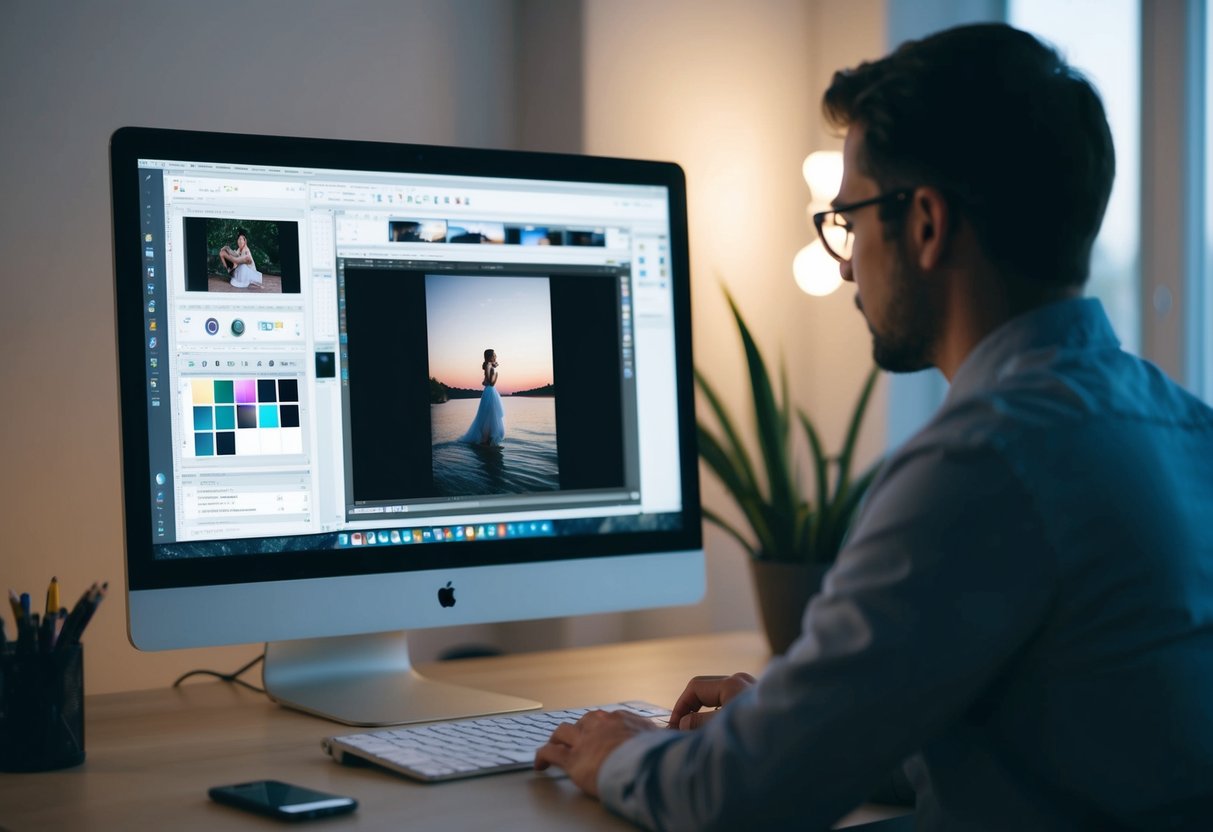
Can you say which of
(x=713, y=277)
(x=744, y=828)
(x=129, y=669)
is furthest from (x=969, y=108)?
(x=713, y=277)

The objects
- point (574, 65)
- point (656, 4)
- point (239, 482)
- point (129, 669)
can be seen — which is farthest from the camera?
point (656, 4)

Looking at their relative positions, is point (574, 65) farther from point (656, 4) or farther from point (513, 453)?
point (513, 453)

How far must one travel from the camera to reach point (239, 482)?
47.7 inches

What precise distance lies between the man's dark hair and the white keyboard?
554mm

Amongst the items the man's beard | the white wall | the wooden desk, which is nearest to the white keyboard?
the wooden desk

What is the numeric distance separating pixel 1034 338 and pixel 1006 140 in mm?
141

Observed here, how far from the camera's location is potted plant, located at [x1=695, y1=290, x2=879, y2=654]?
1633mm

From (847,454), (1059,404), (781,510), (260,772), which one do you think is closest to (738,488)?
(781,510)

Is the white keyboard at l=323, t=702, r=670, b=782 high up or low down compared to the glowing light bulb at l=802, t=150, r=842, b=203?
down

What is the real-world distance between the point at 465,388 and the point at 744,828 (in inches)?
25.7

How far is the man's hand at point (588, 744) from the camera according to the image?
3.11 ft

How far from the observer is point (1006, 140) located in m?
0.88

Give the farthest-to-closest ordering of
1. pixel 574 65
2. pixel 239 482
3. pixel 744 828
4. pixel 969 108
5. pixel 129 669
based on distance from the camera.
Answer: pixel 574 65 → pixel 129 669 → pixel 239 482 → pixel 969 108 → pixel 744 828

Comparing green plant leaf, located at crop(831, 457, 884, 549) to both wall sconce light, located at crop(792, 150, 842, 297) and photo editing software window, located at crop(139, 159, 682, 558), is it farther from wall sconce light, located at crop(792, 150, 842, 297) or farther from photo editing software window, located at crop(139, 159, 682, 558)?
wall sconce light, located at crop(792, 150, 842, 297)
